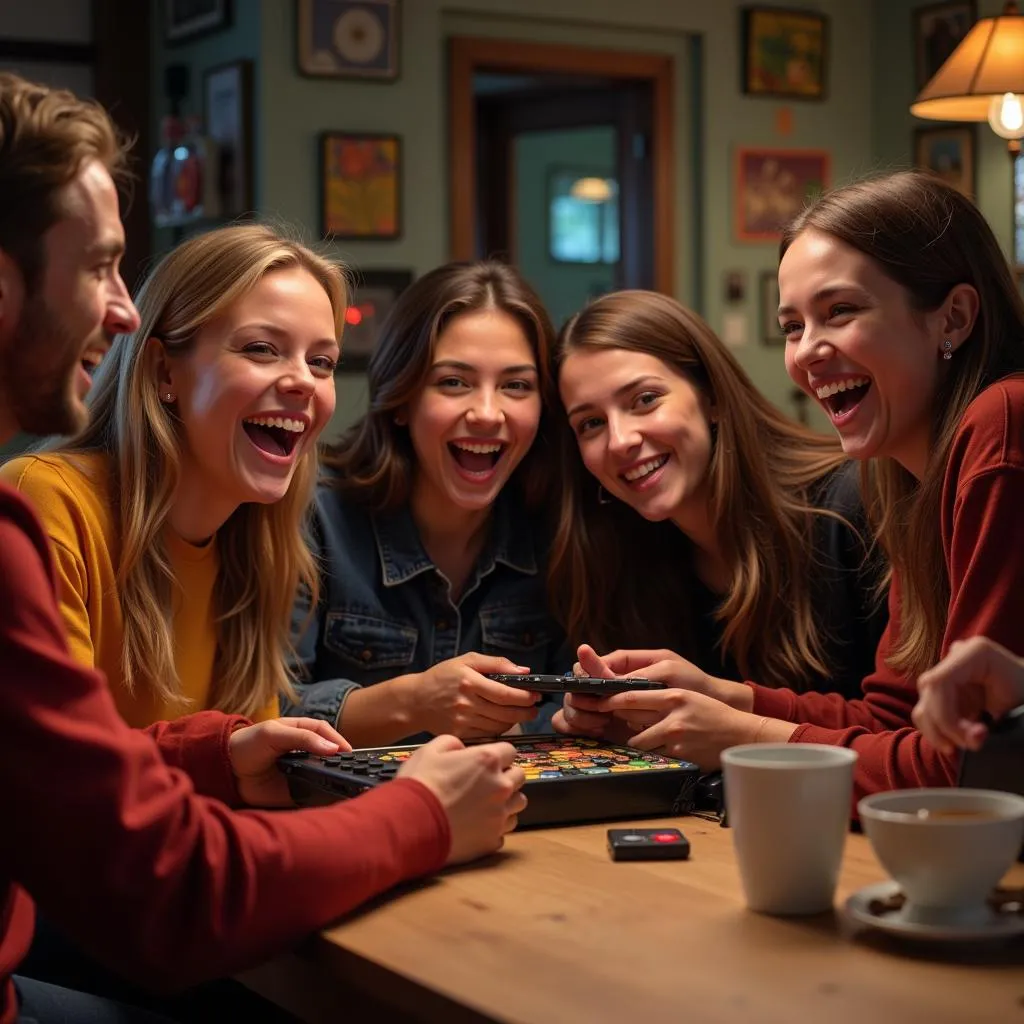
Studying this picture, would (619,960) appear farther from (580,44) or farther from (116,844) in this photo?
(580,44)

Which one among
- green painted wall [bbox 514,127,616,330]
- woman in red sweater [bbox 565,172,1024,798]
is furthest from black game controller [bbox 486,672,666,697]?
green painted wall [bbox 514,127,616,330]

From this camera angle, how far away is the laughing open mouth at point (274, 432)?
7.19ft

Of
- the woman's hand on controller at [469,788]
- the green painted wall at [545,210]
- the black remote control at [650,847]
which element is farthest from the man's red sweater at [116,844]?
the green painted wall at [545,210]

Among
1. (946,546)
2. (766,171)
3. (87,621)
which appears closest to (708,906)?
(946,546)

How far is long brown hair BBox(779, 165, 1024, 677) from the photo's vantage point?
71.9 inches

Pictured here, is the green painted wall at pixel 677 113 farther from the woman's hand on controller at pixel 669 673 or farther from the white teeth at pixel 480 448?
the woman's hand on controller at pixel 669 673

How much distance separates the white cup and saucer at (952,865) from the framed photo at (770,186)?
5351mm

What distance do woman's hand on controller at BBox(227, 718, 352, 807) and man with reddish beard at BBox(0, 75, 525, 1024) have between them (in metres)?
0.25

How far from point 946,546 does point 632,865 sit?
55 centimetres

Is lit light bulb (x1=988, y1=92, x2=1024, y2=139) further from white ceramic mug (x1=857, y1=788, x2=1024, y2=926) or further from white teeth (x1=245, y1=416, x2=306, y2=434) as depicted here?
white ceramic mug (x1=857, y1=788, x2=1024, y2=926)

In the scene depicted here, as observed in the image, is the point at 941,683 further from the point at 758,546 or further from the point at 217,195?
the point at 217,195

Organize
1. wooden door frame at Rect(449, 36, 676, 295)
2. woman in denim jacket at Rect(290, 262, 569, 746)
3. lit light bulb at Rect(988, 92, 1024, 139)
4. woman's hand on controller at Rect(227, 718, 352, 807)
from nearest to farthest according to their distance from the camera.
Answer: woman's hand on controller at Rect(227, 718, 352, 807), woman in denim jacket at Rect(290, 262, 569, 746), lit light bulb at Rect(988, 92, 1024, 139), wooden door frame at Rect(449, 36, 676, 295)

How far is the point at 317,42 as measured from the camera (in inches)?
211

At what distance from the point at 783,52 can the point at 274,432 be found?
475 centimetres
